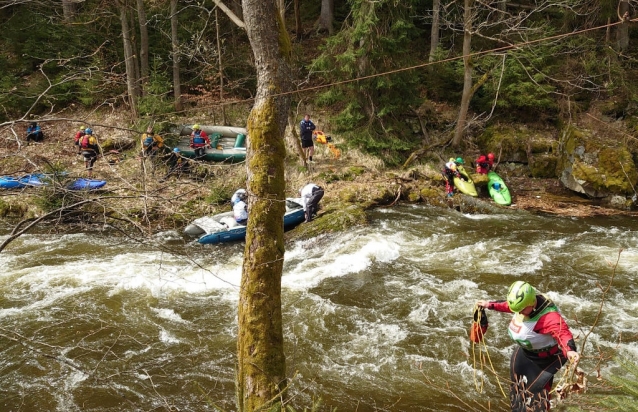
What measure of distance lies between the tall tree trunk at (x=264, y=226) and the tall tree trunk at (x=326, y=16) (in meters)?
16.8

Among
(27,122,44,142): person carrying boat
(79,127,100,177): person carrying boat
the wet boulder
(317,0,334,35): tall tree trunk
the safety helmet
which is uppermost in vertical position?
(317,0,334,35): tall tree trunk

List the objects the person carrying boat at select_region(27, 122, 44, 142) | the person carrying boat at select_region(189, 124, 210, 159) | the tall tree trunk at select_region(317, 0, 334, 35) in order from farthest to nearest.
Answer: the tall tree trunk at select_region(317, 0, 334, 35) → the person carrying boat at select_region(189, 124, 210, 159) → the person carrying boat at select_region(27, 122, 44, 142)

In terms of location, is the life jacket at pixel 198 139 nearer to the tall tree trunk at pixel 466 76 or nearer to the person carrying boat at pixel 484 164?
the tall tree trunk at pixel 466 76

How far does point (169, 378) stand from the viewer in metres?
6.43

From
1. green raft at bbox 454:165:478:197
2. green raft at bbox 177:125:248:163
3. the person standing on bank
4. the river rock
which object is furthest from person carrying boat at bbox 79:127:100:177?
the river rock

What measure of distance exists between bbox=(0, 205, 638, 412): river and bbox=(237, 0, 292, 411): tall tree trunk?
469mm

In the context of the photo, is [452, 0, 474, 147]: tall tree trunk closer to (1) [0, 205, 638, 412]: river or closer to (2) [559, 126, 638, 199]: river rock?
(2) [559, 126, 638, 199]: river rock

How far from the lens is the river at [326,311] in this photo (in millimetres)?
6125

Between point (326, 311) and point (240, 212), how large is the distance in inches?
162

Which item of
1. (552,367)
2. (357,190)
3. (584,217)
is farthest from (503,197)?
(552,367)

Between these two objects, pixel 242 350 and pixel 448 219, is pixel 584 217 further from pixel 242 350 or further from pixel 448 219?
pixel 242 350

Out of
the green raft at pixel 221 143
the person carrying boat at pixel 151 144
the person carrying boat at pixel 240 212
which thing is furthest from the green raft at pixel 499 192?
the person carrying boat at pixel 151 144

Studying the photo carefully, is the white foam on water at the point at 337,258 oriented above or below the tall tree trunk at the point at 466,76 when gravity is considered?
below

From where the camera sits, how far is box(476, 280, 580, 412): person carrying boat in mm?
4820
